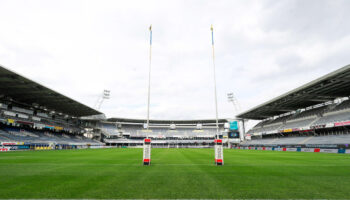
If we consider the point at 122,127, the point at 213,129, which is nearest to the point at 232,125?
the point at 213,129

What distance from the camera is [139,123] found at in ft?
320

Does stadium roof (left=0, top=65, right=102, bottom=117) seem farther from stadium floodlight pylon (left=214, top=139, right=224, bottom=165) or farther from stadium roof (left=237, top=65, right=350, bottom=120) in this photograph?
stadium roof (left=237, top=65, right=350, bottom=120)

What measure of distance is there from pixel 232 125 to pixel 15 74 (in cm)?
6210

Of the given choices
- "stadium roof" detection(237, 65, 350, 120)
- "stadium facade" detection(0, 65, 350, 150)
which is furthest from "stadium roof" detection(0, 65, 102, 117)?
"stadium roof" detection(237, 65, 350, 120)

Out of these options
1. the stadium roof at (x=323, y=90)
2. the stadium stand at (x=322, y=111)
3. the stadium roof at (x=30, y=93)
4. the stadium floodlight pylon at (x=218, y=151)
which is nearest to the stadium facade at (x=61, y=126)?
the stadium roof at (x=30, y=93)

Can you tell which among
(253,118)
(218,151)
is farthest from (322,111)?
(218,151)

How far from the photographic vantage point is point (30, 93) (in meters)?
41.1

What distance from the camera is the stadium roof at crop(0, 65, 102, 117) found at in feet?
104

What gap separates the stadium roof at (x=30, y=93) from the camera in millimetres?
31573

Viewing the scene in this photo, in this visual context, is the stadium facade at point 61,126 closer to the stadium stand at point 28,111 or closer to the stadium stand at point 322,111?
the stadium stand at point 28,111

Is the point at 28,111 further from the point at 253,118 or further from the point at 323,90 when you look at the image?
the point at 253,118

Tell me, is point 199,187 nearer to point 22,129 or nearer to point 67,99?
point 67,99

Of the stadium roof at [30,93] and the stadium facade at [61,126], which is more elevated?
the stadium roof at [30,93]

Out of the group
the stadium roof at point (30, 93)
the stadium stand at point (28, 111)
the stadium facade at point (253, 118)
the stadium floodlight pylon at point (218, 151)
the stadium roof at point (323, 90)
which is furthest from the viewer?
the stadium stand at point (28, 111)
